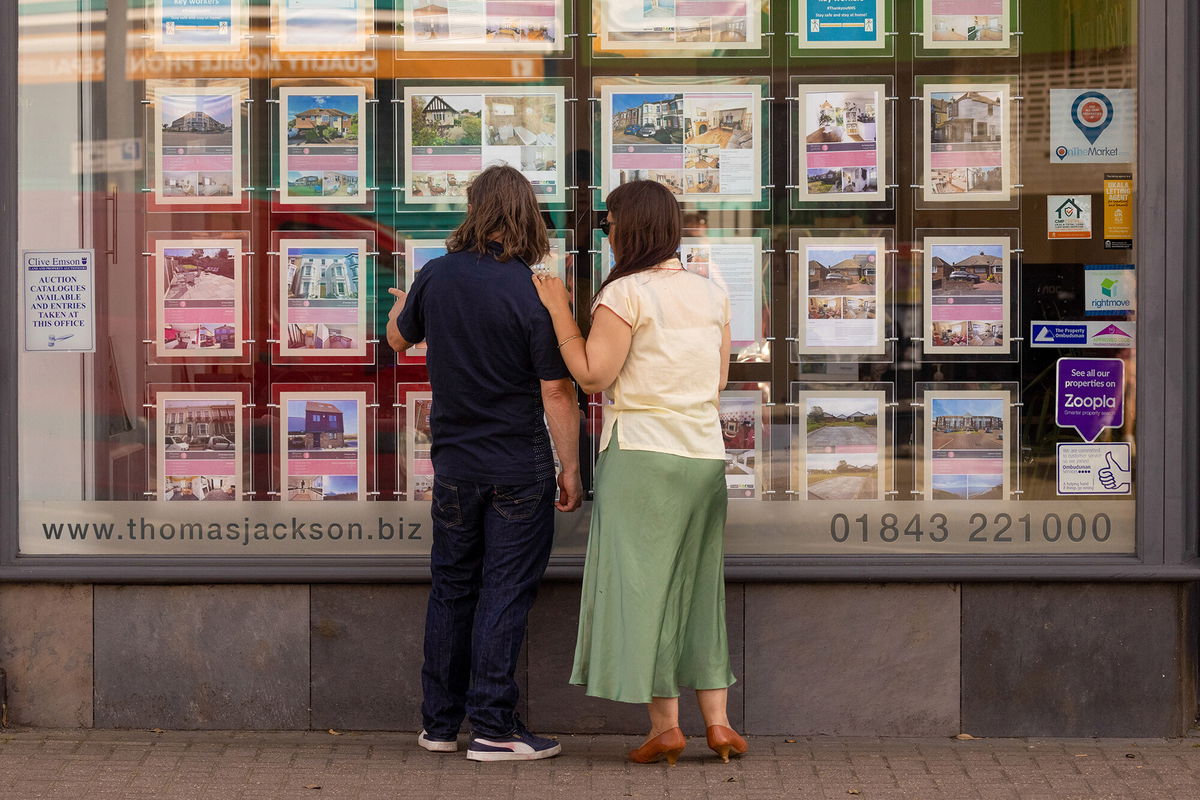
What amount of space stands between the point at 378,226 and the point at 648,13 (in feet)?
4.34

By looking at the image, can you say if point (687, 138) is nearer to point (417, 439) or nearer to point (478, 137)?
point (478, 137)

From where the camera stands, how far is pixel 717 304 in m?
5.14

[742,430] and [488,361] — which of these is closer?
[488,361]

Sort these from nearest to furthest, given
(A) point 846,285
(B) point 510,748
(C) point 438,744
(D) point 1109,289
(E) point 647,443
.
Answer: (E) point 647,443
(B) point 510,748
(C) point 438,744
(D) point 1109,289
(A) point 846,285

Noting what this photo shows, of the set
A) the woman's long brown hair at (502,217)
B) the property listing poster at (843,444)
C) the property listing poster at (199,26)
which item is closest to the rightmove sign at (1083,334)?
the property listing poster at (843,444)

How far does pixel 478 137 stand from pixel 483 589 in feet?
5.90

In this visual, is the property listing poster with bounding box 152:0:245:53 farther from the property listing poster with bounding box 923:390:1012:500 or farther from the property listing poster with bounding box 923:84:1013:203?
the property listing poster with bounding box 923:390:1012:500

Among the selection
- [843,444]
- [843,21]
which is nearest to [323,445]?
[843,444]

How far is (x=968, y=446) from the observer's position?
5879 millimetres

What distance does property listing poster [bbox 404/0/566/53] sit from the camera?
19.4 ft

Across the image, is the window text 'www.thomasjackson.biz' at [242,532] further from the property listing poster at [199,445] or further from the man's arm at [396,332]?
the man's arm at [396,332]

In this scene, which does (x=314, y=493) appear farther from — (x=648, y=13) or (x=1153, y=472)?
(x=1153, y=472)

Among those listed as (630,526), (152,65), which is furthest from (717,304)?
(152,65)

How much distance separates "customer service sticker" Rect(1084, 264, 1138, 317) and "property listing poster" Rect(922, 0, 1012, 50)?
0.93 metres
